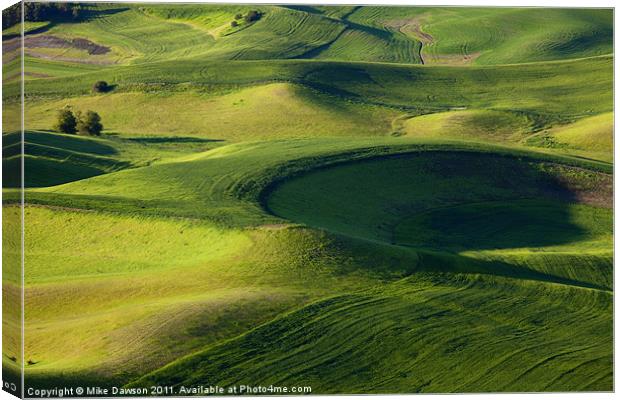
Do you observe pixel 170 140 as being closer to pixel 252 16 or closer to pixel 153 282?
pixel 252 16

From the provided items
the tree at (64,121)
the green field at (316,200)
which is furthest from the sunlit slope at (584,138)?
the tree at (64,121)

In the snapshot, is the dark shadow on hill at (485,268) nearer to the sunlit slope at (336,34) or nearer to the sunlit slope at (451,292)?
the sunlit slope at (451,292)

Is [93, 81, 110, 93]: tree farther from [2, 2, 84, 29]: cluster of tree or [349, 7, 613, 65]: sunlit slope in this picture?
[2, 2, 84, 29]: cluster of tree

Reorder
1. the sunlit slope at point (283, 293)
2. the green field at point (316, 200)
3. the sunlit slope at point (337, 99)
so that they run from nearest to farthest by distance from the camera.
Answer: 1. the sunlit slope at point (283, 293)
2. the green field at point (316, 200)
3. the sunlit slope at point (337, 99)

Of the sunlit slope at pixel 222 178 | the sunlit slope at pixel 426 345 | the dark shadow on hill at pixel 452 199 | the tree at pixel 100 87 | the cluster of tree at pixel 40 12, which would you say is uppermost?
the cluster of tree at pixel 40 12

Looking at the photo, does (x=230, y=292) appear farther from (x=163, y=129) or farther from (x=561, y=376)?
(x=163, y=129)

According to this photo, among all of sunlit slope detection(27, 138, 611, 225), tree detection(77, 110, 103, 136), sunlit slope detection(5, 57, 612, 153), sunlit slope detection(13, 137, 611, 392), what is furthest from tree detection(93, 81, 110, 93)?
sunlit slope detection(13, 137, 611, 392)
